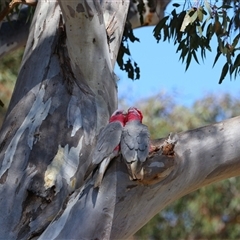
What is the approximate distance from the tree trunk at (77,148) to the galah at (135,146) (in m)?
0.03

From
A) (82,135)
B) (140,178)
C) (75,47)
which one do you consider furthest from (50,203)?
(75,47)

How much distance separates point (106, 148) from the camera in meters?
2.13

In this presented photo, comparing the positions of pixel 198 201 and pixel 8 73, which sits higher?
pixel 8 73

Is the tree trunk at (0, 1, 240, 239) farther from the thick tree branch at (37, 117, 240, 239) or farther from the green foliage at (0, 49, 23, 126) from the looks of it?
the green foliage at (0, 49, 23, 126)

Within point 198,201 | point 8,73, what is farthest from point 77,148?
point 198,201

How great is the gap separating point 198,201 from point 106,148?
184 inches

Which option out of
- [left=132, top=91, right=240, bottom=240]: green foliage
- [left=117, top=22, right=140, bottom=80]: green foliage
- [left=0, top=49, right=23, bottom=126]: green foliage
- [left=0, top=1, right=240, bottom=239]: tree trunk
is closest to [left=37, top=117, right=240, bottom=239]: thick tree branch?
[left=0, top=1, right=240, bottom=239]: tree trunk

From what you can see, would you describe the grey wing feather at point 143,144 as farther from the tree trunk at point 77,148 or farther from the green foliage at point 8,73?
the green foliage at point 8,73

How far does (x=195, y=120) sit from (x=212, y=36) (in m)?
3.36

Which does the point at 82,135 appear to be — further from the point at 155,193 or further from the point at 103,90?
the point at 155,193

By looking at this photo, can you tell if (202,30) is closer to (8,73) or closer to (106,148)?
(106,148)

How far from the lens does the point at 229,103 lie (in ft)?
23.2

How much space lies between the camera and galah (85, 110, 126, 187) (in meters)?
2.09

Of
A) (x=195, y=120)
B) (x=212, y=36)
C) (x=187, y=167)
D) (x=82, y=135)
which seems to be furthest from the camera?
(x=195, y=120)
